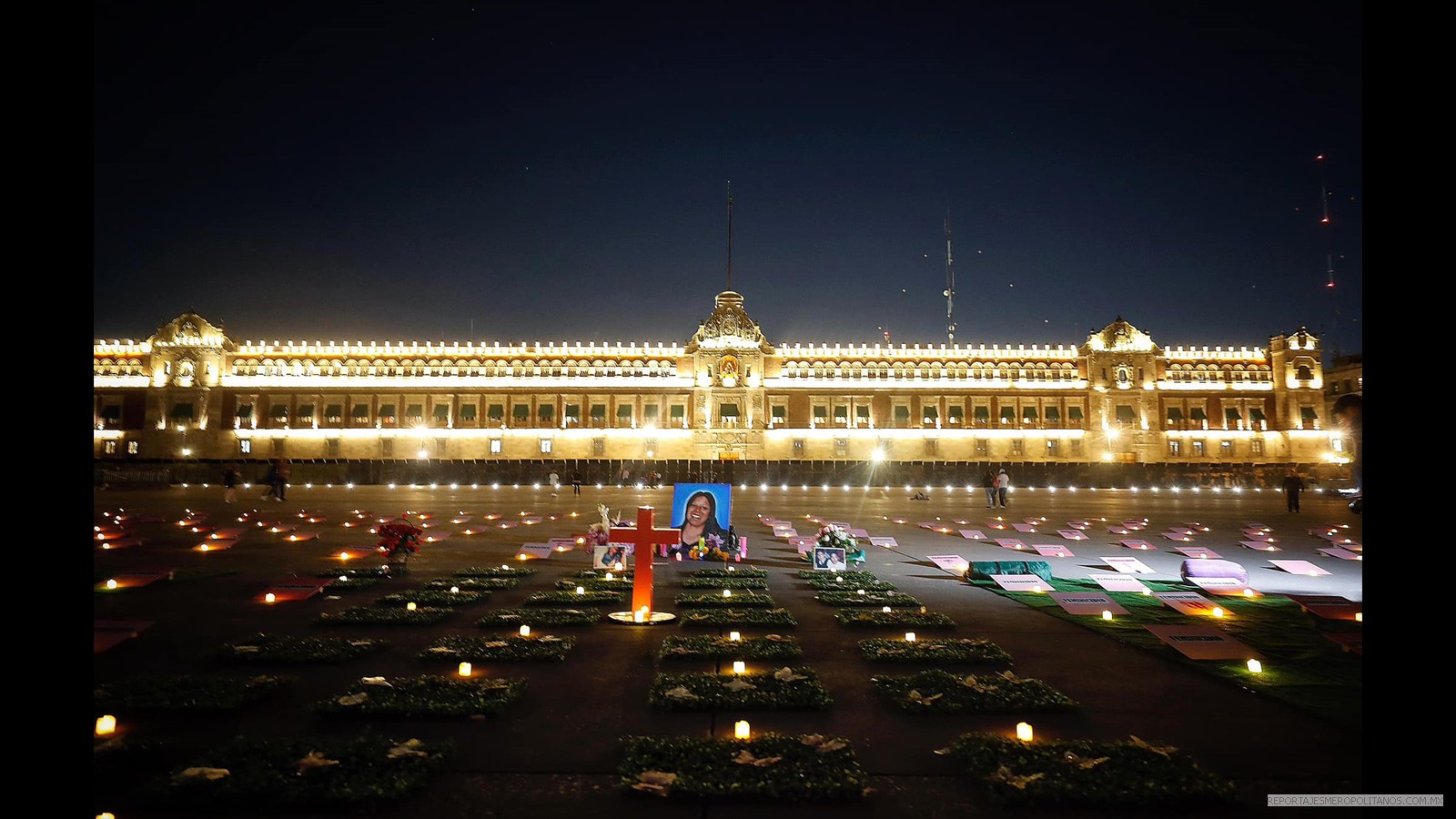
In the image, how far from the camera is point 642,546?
7.84m

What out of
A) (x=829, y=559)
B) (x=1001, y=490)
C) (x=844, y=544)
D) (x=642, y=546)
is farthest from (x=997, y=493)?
(x=642, y=546)

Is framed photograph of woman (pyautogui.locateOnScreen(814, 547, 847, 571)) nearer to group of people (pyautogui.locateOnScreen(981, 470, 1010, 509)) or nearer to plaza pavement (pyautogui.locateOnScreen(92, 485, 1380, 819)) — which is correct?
plaza pavement (pyautogui.locateOnScreen(92, 485, 1380, 819))

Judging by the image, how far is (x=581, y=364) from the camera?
6019 cm

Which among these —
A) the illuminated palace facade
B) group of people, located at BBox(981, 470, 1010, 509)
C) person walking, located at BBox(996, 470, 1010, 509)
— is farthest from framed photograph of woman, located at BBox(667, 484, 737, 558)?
the illuminated palace facade

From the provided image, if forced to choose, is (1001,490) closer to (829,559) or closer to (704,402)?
(829,559)

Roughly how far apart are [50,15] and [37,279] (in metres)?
0.78

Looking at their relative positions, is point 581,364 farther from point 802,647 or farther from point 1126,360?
point 802,647

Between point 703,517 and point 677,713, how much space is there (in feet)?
23.8

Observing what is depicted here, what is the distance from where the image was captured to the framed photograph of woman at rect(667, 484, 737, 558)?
1205 centimetres

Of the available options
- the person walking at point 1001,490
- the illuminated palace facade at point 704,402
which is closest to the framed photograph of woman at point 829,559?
the person walking at point 1001,490

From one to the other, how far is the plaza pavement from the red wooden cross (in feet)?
1.32

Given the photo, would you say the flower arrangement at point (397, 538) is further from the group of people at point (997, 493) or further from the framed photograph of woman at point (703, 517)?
the group of people at point (997, 493)

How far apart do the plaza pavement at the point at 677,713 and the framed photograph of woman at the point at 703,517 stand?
0.58m

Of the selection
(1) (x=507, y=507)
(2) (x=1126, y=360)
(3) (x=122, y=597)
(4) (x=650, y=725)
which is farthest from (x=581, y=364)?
(4) (x=650, y=725)
